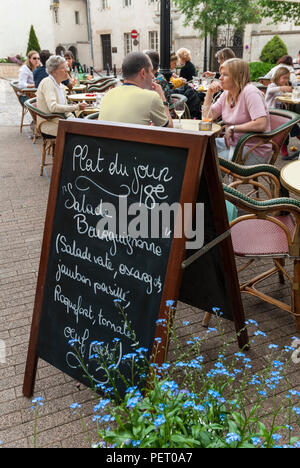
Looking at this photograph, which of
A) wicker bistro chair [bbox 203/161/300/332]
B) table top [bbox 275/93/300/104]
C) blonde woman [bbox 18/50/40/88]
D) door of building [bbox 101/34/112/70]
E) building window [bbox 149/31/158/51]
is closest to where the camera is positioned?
wicker bistro chair [bbox 203/161/300/332]

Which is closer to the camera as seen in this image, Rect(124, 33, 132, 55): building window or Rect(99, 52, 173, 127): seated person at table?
Rect(99, 52, 173, 127): seated person at table

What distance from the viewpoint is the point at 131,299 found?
1862mm

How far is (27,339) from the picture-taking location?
105 inches

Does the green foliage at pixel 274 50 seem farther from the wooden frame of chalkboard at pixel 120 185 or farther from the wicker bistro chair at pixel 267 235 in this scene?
the wooden frame of chalkboard at pixel 120 185

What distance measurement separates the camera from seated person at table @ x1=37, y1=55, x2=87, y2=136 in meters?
5.70

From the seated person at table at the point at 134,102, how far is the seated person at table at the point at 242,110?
117 centimetres

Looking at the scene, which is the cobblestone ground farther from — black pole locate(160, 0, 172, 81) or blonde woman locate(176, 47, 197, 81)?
blonde woman locate(176, 47, 197, 81)

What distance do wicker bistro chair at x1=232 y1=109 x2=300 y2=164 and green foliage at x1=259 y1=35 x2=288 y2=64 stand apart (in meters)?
24.9

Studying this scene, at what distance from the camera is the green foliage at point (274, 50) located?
26.5 meters

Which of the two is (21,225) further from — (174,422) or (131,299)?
(174,422)

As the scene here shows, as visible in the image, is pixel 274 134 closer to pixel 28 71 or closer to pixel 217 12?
pixel 28 71

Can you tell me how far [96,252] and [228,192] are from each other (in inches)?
32.9

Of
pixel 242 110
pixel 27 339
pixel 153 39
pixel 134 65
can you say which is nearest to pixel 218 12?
pixel 153 39

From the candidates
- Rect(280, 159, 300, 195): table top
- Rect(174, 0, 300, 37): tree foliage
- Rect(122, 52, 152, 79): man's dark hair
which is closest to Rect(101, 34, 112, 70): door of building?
Rect(174, 0, 300, 37): tree foliage
